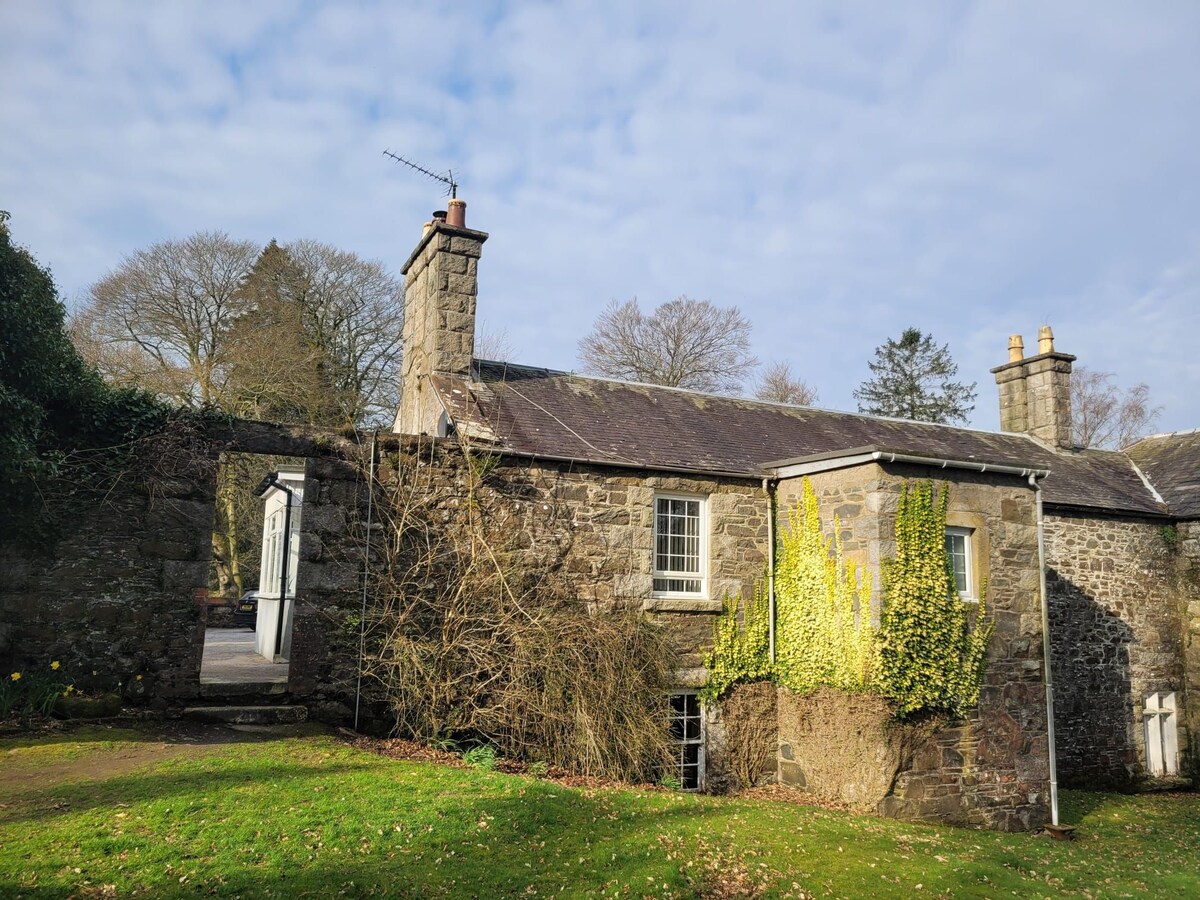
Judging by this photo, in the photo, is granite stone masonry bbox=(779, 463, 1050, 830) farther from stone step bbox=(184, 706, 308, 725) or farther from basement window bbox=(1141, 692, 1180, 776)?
stone step bbox=(184, 706, 308, 725)

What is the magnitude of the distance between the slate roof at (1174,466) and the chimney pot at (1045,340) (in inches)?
133

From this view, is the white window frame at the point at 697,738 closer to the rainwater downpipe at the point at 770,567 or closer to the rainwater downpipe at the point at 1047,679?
the rainwater downpipe at the point at 770,567

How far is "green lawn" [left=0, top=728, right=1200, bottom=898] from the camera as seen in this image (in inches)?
236

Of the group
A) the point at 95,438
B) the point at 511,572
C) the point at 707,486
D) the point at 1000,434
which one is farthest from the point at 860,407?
the point at 95,438

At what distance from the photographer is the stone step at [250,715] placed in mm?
10023

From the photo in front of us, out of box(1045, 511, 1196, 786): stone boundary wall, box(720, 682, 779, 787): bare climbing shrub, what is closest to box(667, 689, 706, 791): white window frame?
box(720, 682, 779, 787): bare climbing shrub

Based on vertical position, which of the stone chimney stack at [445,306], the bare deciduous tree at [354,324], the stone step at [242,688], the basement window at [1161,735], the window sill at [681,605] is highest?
the bare deciduous tree at [354,324]

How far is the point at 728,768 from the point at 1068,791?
6.84 metres

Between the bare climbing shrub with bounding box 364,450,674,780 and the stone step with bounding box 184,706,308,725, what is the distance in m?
1.01

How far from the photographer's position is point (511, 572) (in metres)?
11.2

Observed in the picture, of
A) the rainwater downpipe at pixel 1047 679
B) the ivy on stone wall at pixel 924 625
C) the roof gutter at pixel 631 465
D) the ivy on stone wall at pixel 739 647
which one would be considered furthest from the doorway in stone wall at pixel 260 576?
the rainwater downpipe at pixel 1047 679

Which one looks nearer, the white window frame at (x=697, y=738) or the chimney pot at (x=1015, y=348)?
the white window frame at (x=697, y=738)

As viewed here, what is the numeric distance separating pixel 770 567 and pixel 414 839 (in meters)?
7.33

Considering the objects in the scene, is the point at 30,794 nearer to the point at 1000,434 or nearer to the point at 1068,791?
the point at 1068,791
